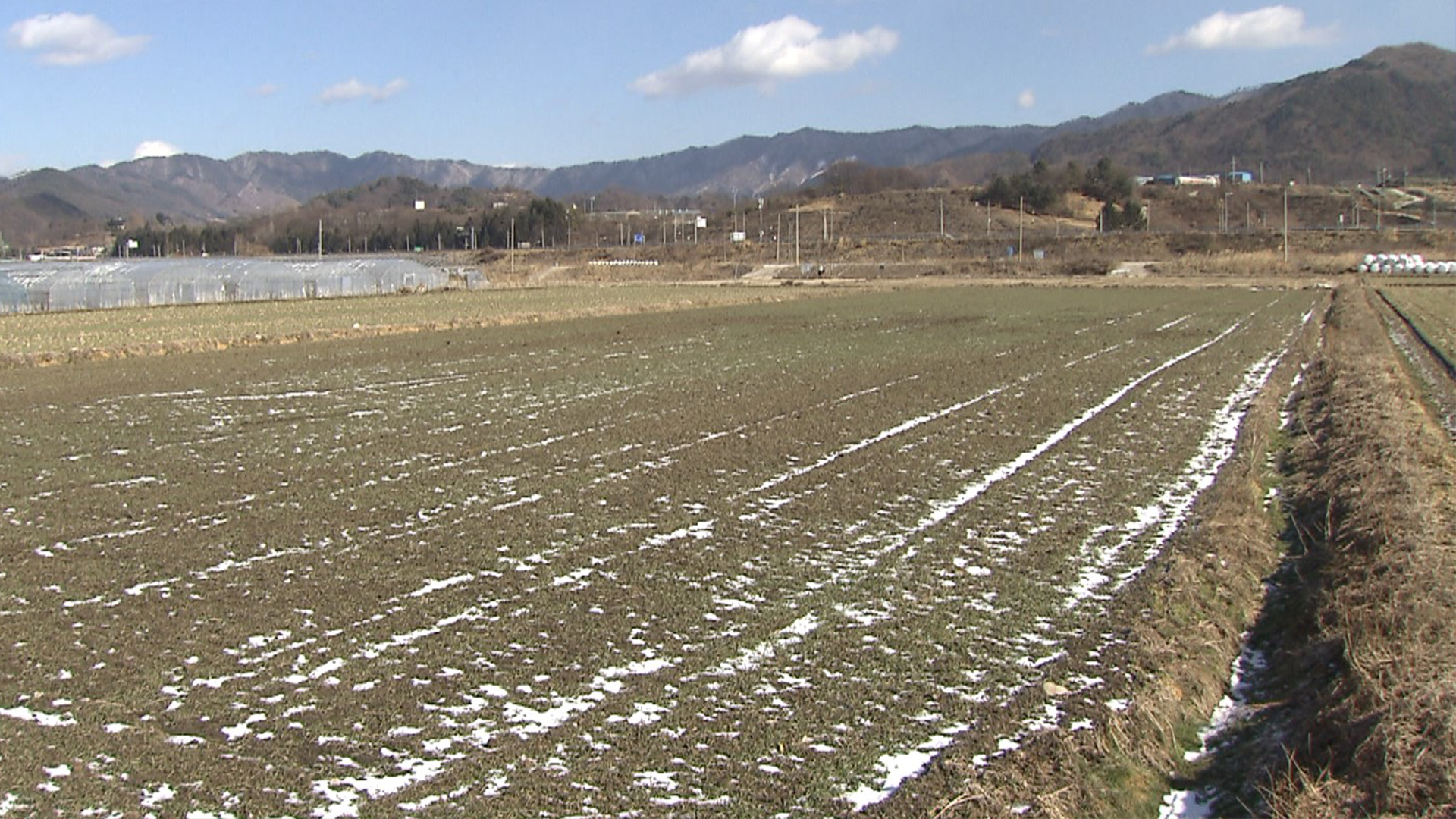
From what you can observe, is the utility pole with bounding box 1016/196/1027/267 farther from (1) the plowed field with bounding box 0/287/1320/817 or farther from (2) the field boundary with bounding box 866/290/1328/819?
(2) the field boundary with bounding box 866/290/1328/819

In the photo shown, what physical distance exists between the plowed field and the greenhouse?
107ft

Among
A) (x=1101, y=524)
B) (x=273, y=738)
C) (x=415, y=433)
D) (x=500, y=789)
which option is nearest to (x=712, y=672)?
(x=500, y=789)

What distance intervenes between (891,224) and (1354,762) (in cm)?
14622

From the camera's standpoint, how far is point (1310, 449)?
12773mm

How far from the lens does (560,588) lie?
25.1 feet

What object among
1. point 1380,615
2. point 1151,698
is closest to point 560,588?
point 1151,698

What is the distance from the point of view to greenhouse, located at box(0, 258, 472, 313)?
46.6 meters

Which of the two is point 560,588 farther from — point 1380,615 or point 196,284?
point 196,284

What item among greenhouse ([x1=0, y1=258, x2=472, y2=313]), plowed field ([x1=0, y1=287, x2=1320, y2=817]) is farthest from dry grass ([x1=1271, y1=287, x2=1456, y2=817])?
greenhouse ([x1=0, y1=258, x2=472, y2=313])

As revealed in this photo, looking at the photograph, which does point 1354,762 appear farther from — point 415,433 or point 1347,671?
point 415,433

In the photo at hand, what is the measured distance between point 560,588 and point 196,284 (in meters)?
52.1

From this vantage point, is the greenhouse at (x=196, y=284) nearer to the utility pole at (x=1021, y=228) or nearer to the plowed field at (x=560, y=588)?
the plowed field at (x=560, y=588)

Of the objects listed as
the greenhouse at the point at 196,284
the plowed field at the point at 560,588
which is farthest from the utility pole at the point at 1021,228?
the plowed field at the point at 560,588

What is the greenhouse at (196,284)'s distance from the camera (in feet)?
153
